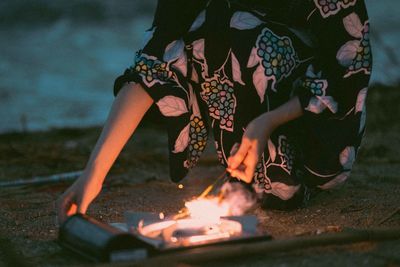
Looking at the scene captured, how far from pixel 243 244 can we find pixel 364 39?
795 mm

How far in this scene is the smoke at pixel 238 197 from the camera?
7.45 feet

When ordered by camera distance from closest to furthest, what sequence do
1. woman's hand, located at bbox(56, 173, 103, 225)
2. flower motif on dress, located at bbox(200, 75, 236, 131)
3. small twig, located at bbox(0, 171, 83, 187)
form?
woman's hand, located at bbox(56, 173, 103, 225)
flower motif on dress, located at bbox(200, 75, 236, 131)
small twig, located at bbox(0, 171, 83, 187)

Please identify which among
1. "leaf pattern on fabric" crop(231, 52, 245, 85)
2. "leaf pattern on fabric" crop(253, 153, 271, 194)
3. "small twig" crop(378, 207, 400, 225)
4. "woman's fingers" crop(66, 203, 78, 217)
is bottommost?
"small twig" crop(378, 207, 400, 225)

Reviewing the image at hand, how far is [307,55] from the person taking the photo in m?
2.36

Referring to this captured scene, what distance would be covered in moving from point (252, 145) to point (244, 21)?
1.54 ft

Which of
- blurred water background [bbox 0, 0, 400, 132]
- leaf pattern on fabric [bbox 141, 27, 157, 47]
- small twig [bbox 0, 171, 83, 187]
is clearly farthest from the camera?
blurred water background [bbox 0, 0, 400, 132]

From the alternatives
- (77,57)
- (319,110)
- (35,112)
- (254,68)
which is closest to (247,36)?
(254,68)

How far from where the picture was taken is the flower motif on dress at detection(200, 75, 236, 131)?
2408mm

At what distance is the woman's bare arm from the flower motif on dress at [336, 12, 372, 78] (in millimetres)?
592

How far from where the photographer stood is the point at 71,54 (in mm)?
7930

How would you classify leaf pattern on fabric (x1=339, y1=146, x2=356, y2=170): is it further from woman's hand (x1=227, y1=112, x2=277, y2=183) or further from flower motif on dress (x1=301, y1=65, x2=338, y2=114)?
woman's hand (x1=227, y1=112, x2=277, y2=183)

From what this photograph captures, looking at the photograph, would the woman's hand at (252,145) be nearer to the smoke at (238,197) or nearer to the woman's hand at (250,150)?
the woman's hand at (250,150)

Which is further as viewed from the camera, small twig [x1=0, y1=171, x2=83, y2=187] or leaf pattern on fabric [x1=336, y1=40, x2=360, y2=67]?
small twig [x1=0, y1=171, x2=83, y2=187]

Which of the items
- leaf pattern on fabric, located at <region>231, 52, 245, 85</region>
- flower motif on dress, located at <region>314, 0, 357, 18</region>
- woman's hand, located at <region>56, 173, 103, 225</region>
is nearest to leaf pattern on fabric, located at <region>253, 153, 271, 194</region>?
leaf pattern on fabric, located at <region>231, 52, 245, 85</region>
